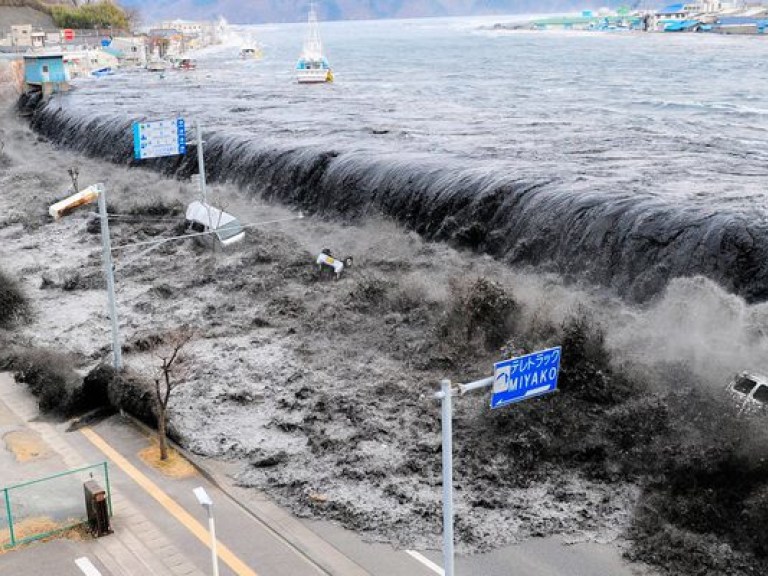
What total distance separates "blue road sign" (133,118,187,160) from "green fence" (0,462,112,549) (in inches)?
652

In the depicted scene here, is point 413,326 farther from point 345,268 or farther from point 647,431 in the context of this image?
point 647,431

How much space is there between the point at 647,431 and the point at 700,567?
18.4ft

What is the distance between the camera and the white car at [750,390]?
73.8ft

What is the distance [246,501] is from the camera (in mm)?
21125

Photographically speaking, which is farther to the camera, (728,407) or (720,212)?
(720,212)

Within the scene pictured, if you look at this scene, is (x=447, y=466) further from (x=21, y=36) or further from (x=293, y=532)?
(x=21, y=36)

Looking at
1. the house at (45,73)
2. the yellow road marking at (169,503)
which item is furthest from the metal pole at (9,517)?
the house at (45,73)

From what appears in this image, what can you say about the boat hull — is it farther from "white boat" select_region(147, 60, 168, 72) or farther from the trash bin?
the trash bin

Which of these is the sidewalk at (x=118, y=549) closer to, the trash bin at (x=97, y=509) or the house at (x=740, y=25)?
the trash bin at (x=97, y=509)

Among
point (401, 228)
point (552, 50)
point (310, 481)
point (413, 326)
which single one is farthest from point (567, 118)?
point (552, 50)

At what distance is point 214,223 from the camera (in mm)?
42375

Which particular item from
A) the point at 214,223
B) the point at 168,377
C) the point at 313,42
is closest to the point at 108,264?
the point at 168,377

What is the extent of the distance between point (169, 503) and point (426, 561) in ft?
20.2

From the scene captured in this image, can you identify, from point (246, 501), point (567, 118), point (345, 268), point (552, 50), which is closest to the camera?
point (246, 501)
